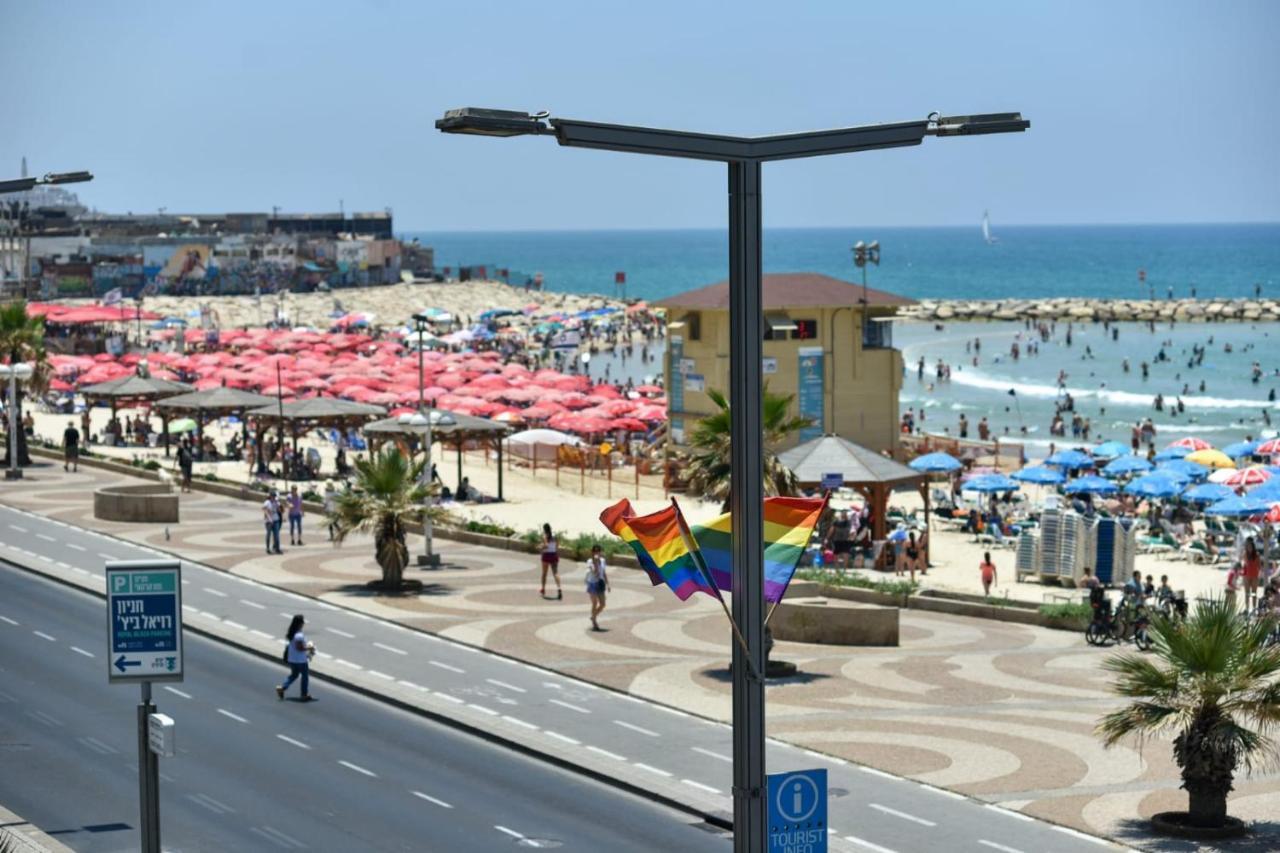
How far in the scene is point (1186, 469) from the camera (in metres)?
52.4

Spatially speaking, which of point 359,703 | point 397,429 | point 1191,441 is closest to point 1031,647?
point 359,703

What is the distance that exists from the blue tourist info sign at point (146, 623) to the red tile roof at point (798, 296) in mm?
39832

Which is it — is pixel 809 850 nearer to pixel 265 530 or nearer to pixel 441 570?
pixel 441 570

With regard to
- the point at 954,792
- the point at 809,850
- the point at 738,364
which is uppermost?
the point at 738,364

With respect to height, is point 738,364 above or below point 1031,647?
above

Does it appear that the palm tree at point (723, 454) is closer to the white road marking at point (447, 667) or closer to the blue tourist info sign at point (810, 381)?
the white road marking at point (447, 667)

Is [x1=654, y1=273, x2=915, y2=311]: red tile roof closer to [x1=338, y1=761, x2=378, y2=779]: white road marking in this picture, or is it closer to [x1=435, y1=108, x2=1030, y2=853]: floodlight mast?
[x1=338, y1=761, x2=378, y2=779]: white road marking

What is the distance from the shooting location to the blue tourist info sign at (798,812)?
40.4 feet

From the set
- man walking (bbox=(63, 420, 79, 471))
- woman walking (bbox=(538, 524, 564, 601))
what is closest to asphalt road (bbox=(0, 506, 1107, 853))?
woman walking (bbox=(538, 524, 564, 601))

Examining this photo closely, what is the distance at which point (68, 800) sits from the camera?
21672mm

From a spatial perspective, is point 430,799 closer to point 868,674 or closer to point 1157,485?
point 868,674

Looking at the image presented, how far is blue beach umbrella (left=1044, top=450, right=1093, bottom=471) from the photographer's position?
5472cm

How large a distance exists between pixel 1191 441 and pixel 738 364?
48.1 meters

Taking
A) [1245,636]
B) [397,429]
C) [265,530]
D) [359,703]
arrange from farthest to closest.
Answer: [397,429], [265,530], [359,703], [1245,636]
